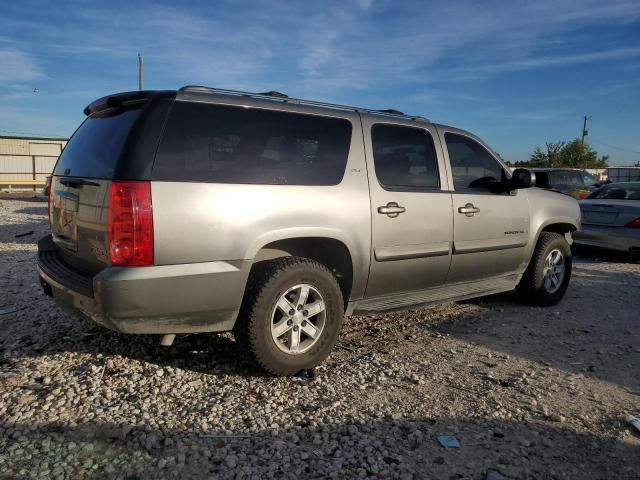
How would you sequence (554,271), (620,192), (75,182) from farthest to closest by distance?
1. (620,192)
2. (554,271)
3. (75,182)

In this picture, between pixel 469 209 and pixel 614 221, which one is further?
pixel 614 221

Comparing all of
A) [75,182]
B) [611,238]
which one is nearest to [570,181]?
[611,238]

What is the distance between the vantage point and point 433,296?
4.59 m

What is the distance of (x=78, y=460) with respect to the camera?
2561 millimetres

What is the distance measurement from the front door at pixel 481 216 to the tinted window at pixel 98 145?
2798 mm


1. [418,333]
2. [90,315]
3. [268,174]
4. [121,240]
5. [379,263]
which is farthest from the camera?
[418,333]

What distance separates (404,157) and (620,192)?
7.09m

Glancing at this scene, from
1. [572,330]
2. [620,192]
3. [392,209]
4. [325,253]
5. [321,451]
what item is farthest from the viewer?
[620,192]

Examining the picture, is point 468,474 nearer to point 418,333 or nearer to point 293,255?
point 293,255

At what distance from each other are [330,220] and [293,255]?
1.26 feet

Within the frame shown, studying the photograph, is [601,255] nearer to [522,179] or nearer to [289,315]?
[522,179]

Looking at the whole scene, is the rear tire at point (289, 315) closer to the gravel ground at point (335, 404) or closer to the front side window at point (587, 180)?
the gravel ground at point (335, 404)

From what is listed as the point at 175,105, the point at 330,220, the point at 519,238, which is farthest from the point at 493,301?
the point at 175,105

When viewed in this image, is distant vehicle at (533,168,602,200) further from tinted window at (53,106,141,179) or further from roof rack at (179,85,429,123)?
tinted window at (53,106,141,179)
